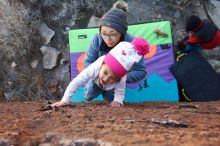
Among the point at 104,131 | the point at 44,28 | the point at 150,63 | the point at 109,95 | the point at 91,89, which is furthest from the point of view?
the point at 44,28

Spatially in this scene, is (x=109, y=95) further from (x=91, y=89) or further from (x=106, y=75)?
(x=106, y=75)

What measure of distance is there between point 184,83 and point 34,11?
192cm

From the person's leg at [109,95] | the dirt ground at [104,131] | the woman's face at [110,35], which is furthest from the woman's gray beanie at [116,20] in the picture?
the dirt ground at [104,131]

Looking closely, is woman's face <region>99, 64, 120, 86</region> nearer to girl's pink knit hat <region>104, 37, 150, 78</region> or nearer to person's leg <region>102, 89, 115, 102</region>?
girl's pink knit hat <region>104, 37, 150, 78</region>

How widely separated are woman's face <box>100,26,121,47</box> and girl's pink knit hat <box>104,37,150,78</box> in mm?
389

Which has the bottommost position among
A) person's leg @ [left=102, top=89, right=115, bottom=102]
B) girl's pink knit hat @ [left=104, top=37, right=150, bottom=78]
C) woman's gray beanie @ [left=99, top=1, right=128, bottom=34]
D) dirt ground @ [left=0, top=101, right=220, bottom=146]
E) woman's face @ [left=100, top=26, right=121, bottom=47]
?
dirt ground @ [left=0, top=101, right=220, bottom=146]

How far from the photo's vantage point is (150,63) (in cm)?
446

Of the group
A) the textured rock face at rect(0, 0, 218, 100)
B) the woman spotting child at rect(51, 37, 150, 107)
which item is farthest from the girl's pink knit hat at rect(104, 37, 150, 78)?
the textured rock face at rect(0, 0, 218, 100)

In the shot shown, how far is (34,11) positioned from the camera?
484 centimetres

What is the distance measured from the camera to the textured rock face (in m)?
4.78

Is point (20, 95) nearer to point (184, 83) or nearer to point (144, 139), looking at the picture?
point (184, 83)

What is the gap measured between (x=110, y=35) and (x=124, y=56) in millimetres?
459

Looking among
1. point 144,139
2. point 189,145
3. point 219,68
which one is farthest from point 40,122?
point 219,68

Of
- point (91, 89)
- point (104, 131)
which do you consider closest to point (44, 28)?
point (91, 89)
